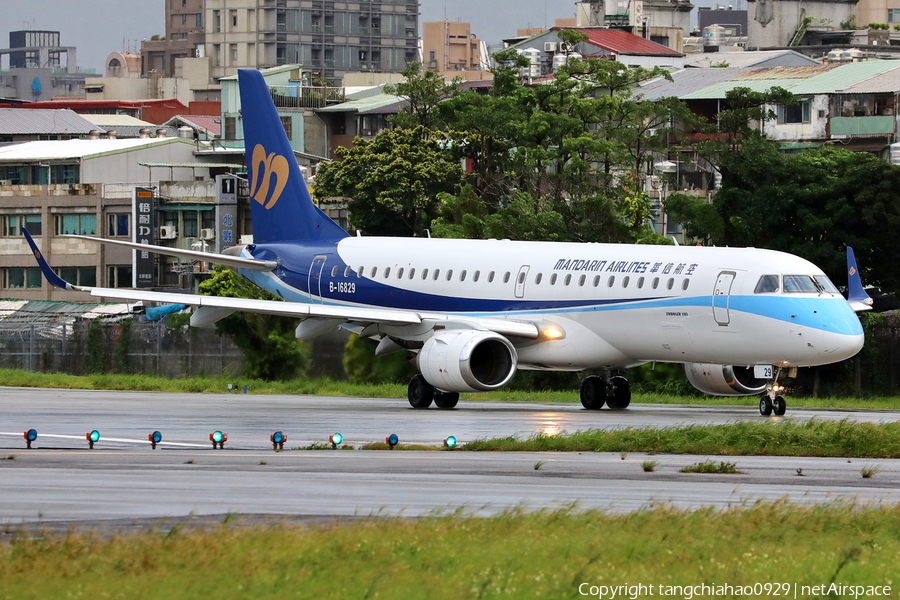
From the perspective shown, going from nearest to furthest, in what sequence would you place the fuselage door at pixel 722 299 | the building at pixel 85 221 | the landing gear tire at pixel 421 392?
the fuselage door at pixel 722 299
the landing gear tire at pixel 421 392
the building at pixel 85 221

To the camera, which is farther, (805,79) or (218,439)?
(805,79)

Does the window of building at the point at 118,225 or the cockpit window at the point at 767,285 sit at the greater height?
the cockpit window at the point at 767,285

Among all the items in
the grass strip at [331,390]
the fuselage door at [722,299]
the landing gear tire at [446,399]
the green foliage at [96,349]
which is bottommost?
the green foliage at [96,349]

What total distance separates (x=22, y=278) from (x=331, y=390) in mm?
50541

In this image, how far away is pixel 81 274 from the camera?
90.3 metres

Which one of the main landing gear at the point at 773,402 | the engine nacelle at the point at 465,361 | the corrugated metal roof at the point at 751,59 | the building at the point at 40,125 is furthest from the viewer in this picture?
the building at the point at 40,125

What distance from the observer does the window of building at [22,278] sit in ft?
298

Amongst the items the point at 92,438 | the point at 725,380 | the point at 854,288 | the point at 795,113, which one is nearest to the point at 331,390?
the point at 725,380

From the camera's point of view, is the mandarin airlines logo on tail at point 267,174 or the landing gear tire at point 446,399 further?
the mandarin airlines logo on tail at point 267,174

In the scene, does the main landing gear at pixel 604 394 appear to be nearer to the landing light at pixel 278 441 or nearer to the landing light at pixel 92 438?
the landing light at pixel 278 441

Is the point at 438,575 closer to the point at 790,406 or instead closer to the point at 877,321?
the point at 790,406

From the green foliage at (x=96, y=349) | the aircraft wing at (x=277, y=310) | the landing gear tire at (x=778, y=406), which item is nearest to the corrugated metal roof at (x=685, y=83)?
the green foliage at (x=96, y=349)

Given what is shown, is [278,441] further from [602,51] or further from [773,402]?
[602,51]

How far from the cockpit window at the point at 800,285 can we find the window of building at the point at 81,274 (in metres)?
65.4
